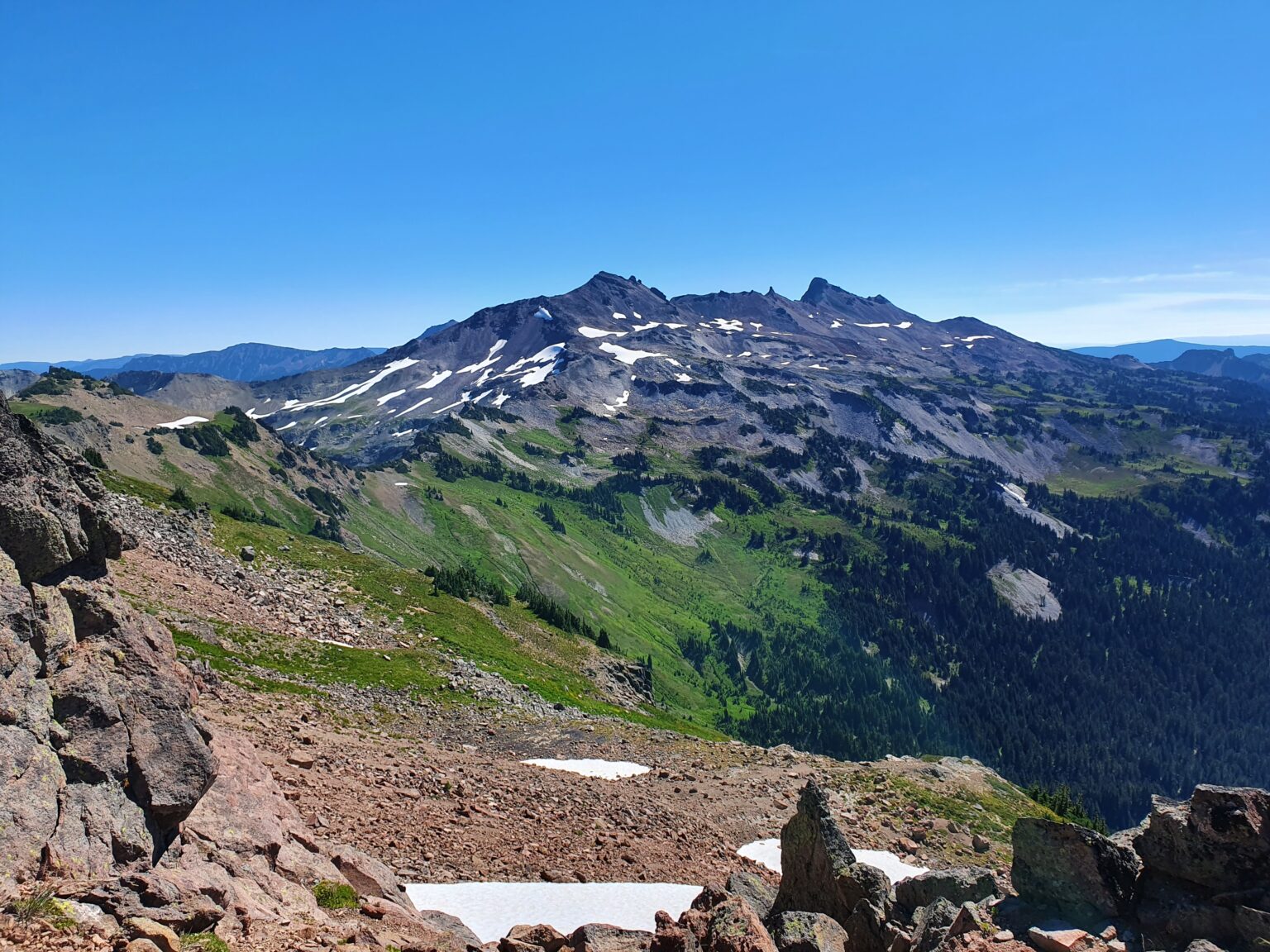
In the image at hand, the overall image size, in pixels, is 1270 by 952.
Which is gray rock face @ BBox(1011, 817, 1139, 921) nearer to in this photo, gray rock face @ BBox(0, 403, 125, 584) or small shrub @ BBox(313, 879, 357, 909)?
small shrub @ BBox(313, 879, 357, 909)

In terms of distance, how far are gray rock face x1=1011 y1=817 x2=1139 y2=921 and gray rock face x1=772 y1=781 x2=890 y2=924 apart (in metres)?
3.48

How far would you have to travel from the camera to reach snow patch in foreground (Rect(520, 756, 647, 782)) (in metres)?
32.8

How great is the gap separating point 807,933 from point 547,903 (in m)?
8.56

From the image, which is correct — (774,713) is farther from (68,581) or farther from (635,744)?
(68,581)

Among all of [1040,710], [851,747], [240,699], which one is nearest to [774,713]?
[851,747]

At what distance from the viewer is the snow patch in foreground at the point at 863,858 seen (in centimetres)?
2716

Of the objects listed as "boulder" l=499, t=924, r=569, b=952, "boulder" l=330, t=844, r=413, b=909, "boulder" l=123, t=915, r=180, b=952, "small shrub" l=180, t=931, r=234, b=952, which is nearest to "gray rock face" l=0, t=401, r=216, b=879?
"boulder" l=123, t=915, r=180, b=952

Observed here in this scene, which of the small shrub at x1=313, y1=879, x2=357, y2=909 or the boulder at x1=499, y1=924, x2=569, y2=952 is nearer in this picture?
the small shrub at x1=313, y1=879, x2=357, y2=909

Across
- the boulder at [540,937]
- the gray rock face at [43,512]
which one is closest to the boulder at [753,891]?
the boulder at [540,937]

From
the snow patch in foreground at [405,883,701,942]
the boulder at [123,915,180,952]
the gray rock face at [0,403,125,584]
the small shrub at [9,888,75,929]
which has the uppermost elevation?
the gray rock face at [0,403,125,584]

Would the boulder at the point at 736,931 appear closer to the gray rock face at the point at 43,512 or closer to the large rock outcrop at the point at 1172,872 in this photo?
the large rock outcrop at the point at 1172,872

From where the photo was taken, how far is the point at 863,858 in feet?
98.5

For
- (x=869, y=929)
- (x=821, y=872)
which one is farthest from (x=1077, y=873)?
(x=821, y=872)

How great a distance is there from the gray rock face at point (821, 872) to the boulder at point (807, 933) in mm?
1631
